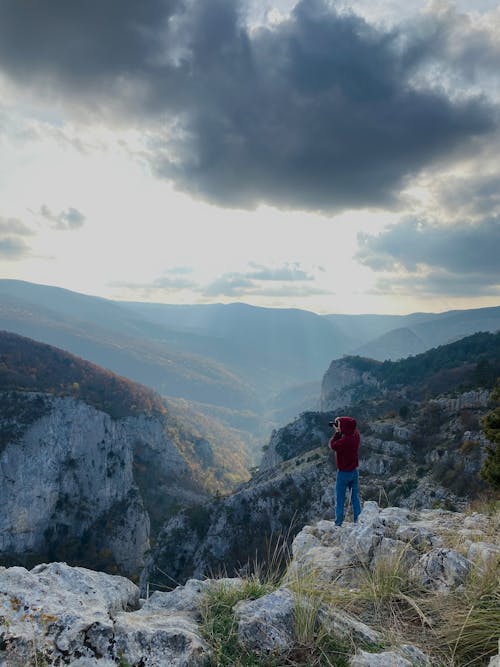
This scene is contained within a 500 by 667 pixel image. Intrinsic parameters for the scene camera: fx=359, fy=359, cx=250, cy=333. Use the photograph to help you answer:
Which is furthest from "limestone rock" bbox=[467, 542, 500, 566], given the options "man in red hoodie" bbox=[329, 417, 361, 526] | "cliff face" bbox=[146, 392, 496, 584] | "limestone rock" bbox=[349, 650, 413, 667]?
"cliff face" bbox=[146, 392, 496, 584]

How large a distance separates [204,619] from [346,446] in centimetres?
629

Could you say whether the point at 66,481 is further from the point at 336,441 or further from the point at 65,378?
the point at 336,441

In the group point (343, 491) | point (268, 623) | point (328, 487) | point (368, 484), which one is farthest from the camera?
point (328, 487)

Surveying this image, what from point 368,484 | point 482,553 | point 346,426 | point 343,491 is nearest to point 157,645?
point 482,553

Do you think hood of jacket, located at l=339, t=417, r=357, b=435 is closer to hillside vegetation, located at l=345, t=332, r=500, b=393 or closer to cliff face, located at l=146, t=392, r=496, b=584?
cliff face, located at l=146, t=392, r=496, b=584

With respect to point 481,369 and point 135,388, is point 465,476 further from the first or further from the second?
point 135,388

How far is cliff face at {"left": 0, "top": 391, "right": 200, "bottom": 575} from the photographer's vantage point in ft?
237

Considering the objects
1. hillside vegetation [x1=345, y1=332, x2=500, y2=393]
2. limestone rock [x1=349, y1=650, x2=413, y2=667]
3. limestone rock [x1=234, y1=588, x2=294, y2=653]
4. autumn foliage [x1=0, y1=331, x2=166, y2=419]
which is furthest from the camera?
autumn foliage [x1=0, y1=331, x2=166, y2=419]

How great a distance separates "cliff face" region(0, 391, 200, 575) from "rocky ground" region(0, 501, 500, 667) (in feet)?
275

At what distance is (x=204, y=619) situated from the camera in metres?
3.95

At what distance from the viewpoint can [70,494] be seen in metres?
80.3

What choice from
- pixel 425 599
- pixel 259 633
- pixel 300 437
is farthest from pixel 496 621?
pixel 300 437

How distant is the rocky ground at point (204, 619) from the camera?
3209mm

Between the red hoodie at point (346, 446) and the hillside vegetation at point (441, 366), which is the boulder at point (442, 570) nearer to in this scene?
the red hoodie at point (346, 446)
